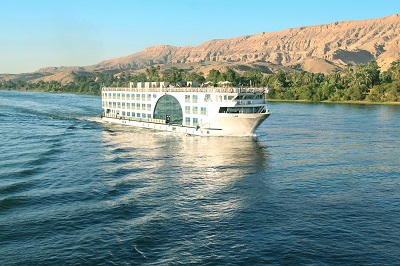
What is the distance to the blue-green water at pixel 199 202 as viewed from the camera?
28781mm

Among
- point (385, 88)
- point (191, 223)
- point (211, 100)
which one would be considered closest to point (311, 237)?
point (191, 223)

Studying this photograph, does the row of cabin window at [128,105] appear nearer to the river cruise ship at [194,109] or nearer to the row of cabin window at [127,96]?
the river cruise ship at [194,109]

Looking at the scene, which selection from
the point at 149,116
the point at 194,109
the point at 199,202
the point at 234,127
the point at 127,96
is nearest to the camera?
the point at 199,202

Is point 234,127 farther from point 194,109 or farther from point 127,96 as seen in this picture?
point 127,96

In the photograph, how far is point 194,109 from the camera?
261 feet

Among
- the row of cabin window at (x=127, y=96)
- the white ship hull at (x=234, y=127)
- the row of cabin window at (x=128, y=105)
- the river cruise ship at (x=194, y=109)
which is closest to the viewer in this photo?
the white ship hull at (x=234, y=127)

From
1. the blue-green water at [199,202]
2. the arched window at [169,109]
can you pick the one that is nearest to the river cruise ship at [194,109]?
the arched window at [169,109]

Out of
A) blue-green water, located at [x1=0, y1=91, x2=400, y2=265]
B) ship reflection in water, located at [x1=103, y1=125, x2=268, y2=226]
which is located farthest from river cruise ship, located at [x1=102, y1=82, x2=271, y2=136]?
blue-green water, located at [x1=0, y1=91, x2=400, y2=265]

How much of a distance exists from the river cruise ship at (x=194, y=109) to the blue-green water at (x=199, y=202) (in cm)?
483

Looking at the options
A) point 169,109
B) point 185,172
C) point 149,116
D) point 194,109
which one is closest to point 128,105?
point 149,116

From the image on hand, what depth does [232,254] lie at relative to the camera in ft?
93.5

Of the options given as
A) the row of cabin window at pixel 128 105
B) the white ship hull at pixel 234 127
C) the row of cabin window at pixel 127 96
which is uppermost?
the row of cabin window at pixel 127 96

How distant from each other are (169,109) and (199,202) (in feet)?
163

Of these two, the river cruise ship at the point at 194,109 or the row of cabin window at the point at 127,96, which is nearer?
the river cruise ship at the point at 194,109
